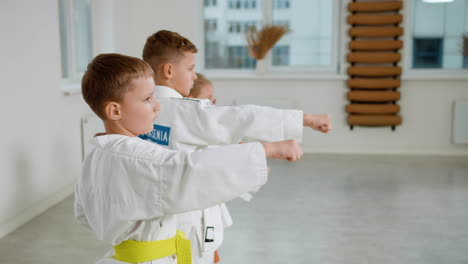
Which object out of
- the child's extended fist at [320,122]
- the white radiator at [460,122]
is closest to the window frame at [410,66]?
the white radiator at [460,122]

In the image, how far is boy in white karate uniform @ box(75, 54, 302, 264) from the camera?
0.95 m

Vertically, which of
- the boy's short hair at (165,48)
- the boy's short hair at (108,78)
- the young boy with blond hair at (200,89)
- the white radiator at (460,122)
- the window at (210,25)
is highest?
the window at (210,25)

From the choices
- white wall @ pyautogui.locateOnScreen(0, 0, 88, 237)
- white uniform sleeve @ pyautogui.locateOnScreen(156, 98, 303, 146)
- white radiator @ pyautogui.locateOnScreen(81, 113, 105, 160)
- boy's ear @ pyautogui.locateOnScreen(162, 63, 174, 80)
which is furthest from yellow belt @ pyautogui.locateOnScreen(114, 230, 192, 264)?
white radiator @ pyautogui.locateOnScreen(81, 113, 105, 160)

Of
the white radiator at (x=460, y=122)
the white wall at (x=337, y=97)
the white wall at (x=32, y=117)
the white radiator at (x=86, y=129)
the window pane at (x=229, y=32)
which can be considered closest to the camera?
the white wall at (x=32, y=117)

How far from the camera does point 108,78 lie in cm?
106

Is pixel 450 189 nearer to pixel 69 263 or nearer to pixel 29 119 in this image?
pixel 69 263

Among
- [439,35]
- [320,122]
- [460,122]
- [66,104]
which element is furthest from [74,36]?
[460,122]

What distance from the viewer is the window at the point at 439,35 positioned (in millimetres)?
5492

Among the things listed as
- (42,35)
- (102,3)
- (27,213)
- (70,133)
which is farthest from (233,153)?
(102,3)

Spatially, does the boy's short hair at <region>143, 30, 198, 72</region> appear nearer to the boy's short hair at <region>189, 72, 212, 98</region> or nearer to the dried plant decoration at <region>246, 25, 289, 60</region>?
the boy's short hair at <region>189, 72, 212, 98</region>

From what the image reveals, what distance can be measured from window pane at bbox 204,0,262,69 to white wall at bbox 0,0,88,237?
2508 mm

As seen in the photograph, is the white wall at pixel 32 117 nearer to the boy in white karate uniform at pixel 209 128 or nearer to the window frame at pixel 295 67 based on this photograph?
the boy in white karate uniform at pixel 209 128

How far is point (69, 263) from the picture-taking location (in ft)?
8.11

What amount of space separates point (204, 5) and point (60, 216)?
3579 mm
